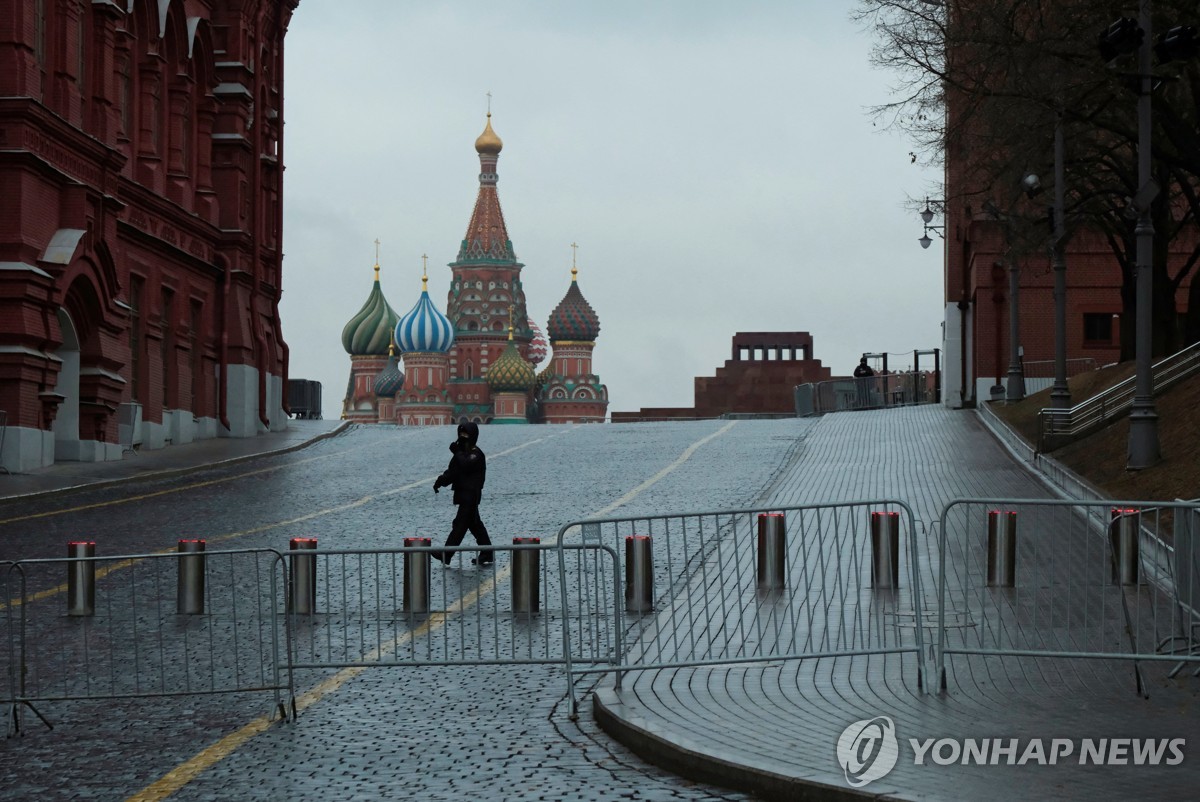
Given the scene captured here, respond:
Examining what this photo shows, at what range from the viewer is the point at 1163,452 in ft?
88.5

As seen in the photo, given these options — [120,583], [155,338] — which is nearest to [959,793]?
[120,583]

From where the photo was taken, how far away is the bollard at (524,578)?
12508 millimetres

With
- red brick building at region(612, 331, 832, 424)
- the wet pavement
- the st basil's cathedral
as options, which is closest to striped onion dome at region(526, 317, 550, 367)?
the st basil's cathedral

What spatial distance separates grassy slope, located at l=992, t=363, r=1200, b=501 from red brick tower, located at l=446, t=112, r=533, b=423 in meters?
142

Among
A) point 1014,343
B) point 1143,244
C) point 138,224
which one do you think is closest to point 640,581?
point 1143,244

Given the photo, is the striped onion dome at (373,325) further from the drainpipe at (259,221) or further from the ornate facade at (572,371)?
the drainpipe at (259,221)

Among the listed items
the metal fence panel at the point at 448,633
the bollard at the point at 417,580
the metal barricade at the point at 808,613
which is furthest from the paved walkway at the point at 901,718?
the bollard at the point at 417,580

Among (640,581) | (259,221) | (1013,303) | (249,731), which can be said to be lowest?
(249,731)

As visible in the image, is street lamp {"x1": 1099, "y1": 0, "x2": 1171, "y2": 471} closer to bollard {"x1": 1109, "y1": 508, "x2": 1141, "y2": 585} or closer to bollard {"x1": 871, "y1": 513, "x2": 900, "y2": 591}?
bollard {"x1": 871, "y1": 513, "x2": 900, "y2": 591}

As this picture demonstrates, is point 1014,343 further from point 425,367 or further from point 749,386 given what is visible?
point 425,367

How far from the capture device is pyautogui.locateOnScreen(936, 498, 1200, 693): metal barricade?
11.0 meters

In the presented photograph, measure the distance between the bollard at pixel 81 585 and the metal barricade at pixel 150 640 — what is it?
0.06 feet

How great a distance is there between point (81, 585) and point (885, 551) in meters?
5.75

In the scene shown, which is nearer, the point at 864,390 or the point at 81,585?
the point at 81,585
